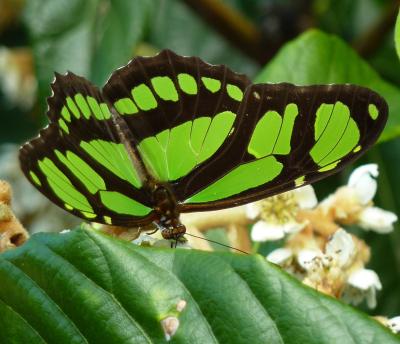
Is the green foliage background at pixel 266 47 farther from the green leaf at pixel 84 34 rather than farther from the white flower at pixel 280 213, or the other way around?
the white flower at pixel 280 213

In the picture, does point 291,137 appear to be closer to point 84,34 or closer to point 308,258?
point 308,258

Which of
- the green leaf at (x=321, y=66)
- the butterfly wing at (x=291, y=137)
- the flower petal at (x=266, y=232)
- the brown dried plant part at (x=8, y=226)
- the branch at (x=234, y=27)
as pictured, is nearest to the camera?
the brown dried plant part at (x=8, y=226)

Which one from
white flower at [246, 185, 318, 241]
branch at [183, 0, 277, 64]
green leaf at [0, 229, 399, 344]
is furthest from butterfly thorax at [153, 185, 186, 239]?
branch at [183, 0, 277, 64]

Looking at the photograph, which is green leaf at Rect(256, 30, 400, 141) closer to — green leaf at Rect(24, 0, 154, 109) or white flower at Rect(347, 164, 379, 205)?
white flower at Rect(347, 164, 379, 205)

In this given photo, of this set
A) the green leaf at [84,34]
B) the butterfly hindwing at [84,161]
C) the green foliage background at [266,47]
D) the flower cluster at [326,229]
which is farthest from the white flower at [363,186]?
the green leaf at [84,34]

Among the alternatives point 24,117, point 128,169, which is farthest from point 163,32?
point 128,169

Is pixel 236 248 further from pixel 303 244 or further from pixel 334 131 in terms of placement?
pixel 334 131
